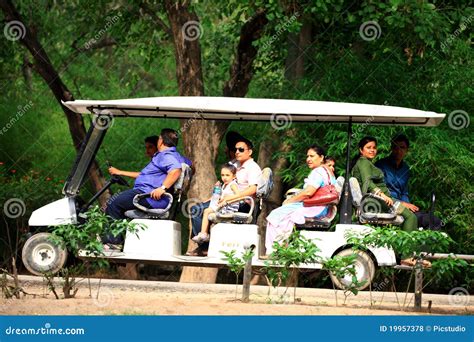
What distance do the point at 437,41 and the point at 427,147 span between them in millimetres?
1599

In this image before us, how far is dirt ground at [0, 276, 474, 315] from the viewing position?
10242mm

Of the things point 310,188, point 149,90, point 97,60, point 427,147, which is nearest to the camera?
point 310,188

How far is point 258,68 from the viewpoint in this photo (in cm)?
1973

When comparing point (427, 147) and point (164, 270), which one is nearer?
point (427, 147)

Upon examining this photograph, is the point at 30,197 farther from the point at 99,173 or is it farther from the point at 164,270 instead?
the point at 164,270

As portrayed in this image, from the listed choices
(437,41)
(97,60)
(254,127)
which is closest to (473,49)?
(437,41)

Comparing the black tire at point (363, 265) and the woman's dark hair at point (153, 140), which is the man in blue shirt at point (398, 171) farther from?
the woman's dark hair at point (153, 140)

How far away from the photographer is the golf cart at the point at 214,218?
13312mm

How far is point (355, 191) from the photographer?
1361 cm

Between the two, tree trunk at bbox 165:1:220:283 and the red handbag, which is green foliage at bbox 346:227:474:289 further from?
tree trunk at bbox 165:1:220:283

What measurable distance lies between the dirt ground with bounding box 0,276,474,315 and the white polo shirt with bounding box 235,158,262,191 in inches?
45.1

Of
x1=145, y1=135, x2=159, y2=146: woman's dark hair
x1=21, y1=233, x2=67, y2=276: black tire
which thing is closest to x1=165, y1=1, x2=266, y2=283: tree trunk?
x1=145, y1=135, x2=159, y2=146: woman's dark hair

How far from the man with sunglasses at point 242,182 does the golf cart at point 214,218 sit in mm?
102

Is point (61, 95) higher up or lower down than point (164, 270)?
higher up
